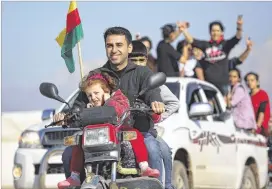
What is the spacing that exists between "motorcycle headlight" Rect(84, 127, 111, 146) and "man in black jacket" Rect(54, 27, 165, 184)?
0.68 m

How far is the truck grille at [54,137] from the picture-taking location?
35.4 ft

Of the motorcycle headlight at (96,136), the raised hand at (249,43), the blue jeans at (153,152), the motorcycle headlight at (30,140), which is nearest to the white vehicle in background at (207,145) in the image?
the motorcycle headlight at (30,140)

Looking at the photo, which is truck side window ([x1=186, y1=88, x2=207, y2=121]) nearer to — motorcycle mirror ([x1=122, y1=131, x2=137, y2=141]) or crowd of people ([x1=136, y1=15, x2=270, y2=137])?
crowd of people ([x1=136, y1=15, x2=270, y2=137])

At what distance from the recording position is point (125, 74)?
6824 millimetres

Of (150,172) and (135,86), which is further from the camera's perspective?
(135,86)

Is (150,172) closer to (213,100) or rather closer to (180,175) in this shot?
(180,175)

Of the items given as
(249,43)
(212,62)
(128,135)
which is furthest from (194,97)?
(128,135)

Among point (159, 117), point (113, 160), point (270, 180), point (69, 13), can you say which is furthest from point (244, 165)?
point (113, 160)

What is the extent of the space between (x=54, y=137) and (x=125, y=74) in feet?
13.9

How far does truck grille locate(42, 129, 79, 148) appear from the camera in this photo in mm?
10797

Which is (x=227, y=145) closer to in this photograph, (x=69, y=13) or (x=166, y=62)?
(x=166, y=62)

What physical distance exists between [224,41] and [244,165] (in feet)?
9.16

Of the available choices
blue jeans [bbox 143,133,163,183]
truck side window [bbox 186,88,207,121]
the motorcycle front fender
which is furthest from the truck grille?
the motorcycle front fender

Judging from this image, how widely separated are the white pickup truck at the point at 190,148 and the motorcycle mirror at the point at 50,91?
367 centimetres
